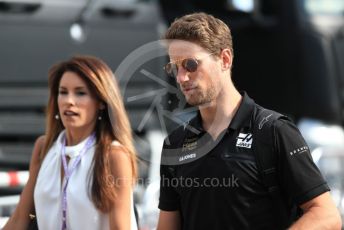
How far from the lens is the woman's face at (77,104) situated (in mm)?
3590

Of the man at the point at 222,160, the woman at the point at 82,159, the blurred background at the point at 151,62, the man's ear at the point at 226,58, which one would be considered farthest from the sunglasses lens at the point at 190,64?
the blurred background at the point at 151,62

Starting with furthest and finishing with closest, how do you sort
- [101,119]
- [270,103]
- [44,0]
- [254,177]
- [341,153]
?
[270,103]
[341,153]
[44,0]
[101,119]
[254,177]

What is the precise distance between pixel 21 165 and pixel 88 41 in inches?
45.6

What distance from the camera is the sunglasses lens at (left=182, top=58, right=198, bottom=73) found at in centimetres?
273

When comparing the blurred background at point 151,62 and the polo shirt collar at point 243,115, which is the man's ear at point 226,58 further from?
the blurred background at point 151,62

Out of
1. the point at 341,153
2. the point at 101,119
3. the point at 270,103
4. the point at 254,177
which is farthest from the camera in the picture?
the point at 270,103

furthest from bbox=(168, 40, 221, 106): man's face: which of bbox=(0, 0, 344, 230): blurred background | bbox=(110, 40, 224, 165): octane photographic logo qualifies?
bbox=(0, 0, 344, 230): blurred background

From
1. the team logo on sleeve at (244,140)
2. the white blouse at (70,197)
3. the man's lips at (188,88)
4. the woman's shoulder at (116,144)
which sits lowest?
the white blouse at (70,197)

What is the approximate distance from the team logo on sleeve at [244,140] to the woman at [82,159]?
853 mm

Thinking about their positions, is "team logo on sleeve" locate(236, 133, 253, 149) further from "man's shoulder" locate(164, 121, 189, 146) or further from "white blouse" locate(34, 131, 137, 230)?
"white blouse" locate(34, 131, 137, 230)

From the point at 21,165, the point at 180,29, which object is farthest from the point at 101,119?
the point at 21,165

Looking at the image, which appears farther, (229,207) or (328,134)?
(328,134)

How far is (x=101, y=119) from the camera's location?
12.0 feet

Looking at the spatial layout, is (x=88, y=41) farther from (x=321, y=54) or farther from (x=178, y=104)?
(x=178, y=104)
